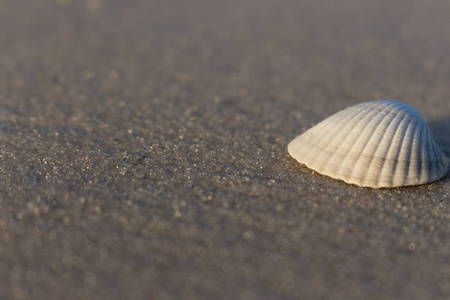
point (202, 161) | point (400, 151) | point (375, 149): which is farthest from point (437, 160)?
point (202, 161)

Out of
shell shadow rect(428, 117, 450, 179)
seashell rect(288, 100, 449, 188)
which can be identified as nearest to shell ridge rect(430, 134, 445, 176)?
seashell rect(288, 100, 449, 188)

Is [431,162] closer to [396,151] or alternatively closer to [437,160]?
[437,160]

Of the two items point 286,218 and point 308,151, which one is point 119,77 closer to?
point 308,151

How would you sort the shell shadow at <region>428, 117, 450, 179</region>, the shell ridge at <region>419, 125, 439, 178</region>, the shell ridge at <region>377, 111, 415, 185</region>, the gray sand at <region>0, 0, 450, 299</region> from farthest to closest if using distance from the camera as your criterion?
the shell shadow at <region>428, 117, 450, 179</region>
the shell ridge at <region>419, 125, 439, 178</region>
the shell ridge at <region>377, 111, 415, 185</region>
the gray sand at <region>0, 0, 450, 299</region>

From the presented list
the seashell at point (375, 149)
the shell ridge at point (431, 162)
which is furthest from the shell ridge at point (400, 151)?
the shell ridge at point (431, 162)

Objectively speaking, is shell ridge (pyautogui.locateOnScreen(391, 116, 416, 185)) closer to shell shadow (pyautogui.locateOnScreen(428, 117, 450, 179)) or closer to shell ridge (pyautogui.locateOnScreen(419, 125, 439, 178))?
shell ridge (pyautogui.locateOnScreen(419, 125, 439, 178))

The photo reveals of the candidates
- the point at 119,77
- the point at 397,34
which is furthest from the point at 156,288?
the point at 397,34
